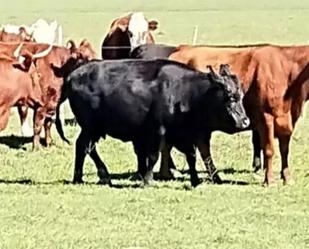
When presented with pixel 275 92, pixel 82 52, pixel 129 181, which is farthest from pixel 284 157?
pixel 82 52

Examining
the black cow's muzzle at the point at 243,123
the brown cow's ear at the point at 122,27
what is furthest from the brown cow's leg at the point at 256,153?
the brown cow's ear at the point at 122,27

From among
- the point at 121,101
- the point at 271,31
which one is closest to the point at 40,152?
the point at 121,101

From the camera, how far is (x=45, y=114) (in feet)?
53.0

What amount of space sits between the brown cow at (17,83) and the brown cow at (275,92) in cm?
283

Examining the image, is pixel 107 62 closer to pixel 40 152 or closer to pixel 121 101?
pixel 121 101

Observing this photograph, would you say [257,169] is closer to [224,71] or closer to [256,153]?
[256,153]

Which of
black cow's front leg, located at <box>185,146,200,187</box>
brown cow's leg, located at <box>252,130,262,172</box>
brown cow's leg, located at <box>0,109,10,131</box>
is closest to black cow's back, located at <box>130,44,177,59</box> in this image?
brown cow's leg, located at <box>252,130,262,172</box>

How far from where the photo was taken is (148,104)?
11.9 metres

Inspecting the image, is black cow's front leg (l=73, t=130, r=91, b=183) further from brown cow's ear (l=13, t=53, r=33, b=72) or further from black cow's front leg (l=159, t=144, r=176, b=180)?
brown cow's ear (l=13, t=53, r=33, b=72)

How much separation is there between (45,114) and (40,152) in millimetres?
998

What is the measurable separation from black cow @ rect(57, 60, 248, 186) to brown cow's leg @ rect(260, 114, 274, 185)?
70 cm

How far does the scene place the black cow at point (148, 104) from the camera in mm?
11781

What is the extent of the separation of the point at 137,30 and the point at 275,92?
283 inches

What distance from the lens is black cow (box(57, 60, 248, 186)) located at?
11781mm
